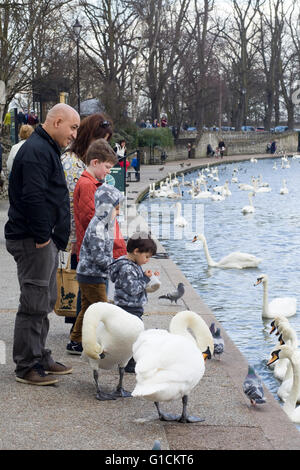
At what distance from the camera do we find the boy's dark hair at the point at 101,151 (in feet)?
18.2

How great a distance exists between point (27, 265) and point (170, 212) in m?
16.5

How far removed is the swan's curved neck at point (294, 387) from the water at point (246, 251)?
1.65 feet

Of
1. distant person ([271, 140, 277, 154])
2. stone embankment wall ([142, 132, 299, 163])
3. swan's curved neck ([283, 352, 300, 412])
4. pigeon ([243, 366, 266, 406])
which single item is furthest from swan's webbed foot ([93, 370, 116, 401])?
distant person ([271, 140, 277, 154])

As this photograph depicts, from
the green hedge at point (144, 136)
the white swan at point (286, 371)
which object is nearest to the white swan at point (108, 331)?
the white swan at point (286, 371)

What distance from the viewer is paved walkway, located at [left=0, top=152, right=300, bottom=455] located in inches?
166

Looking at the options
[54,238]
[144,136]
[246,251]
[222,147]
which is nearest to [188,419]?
[54,238]

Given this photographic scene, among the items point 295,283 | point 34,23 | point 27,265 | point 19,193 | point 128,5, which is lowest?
point 295,283

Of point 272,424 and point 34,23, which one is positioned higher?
point 34,23

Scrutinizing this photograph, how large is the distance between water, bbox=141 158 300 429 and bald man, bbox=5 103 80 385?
2.58 m

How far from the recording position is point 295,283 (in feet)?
38.8

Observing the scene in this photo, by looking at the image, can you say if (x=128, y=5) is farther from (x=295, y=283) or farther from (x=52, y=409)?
(x=52, y=409)

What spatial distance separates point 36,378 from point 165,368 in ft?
3.98
